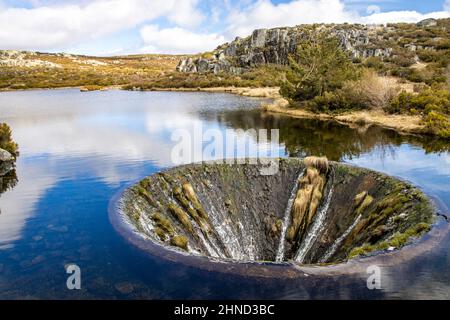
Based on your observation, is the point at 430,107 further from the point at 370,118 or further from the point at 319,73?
the point at 319,73

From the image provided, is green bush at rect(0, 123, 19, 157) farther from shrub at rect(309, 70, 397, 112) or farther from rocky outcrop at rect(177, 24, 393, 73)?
rocky outcrop at rect(177, 24, 393, 73)

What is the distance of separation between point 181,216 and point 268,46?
9232 cm

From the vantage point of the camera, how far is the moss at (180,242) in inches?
512

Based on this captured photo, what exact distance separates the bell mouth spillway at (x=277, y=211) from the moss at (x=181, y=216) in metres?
0.04

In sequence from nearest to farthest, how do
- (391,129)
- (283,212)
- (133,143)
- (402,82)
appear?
(283,212) → (133,143) → (391,129) → (402,82)

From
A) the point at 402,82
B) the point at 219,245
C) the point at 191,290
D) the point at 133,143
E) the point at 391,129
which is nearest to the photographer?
the point at 191,290

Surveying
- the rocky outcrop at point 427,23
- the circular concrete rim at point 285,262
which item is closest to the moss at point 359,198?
the circular concrete rim at point 285,262

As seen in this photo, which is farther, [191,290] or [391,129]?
[391,129]

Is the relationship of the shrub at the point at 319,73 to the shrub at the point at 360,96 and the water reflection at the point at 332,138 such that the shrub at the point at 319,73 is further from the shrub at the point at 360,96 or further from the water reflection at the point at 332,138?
the water reflection at the point at 332,138

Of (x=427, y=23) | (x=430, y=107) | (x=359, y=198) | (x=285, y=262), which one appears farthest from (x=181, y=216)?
(x=427, y=23)

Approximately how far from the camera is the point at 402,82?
4941 centimetres
